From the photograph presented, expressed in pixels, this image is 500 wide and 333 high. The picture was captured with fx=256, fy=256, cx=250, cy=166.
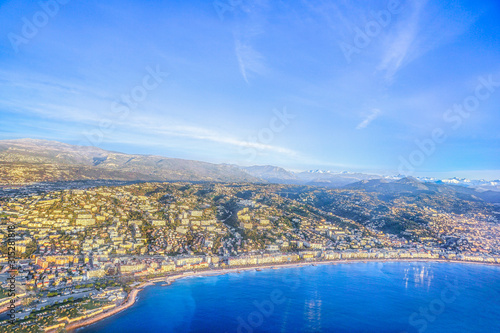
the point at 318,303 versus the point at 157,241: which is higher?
the point at 157,241

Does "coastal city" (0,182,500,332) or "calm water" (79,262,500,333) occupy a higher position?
"coastal city" (0,182,500,332)

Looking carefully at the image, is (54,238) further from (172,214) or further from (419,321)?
(419,321)

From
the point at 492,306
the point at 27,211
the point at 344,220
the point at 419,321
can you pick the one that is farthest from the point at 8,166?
the point at 492,306

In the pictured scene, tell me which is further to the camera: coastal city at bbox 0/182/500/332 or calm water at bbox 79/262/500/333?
coastal city at bbox 0/182/500/332

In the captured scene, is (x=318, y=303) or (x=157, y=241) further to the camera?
(x=157, y=241)

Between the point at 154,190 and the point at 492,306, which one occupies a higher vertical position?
the point at 154,190
